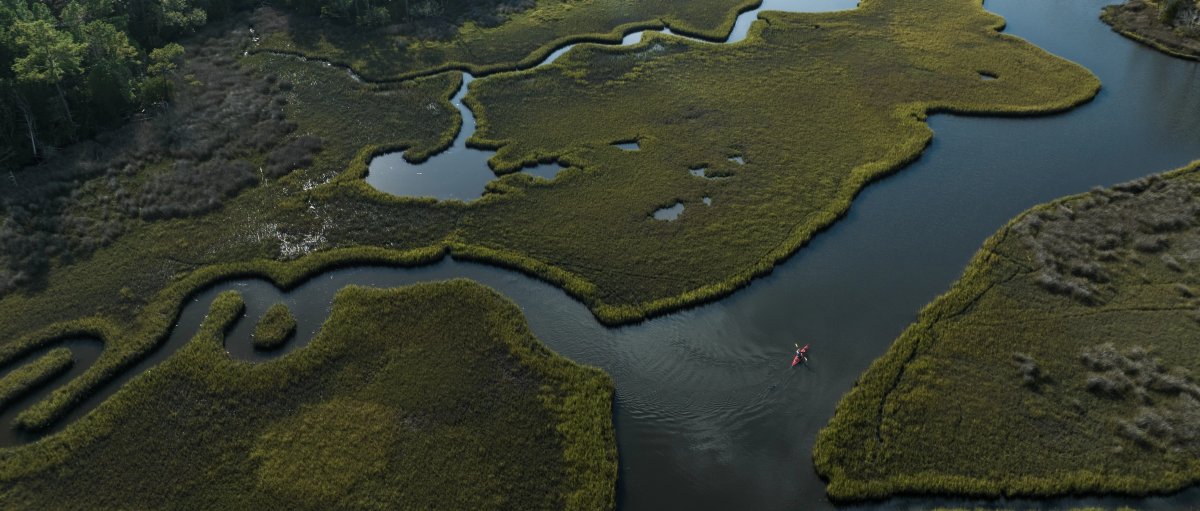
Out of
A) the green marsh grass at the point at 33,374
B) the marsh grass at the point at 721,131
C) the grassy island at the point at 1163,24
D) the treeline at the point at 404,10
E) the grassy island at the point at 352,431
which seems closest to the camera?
the grassy island at the point at 352,431

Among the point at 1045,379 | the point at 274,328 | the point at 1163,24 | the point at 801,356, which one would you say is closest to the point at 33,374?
the point at 274,328

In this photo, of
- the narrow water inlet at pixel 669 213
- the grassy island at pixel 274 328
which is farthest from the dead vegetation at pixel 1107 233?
the grassy island at pixel 274 328

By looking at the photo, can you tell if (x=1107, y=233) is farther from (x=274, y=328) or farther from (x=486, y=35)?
(x=486, y=35)

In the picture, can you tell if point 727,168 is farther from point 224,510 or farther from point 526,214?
point 224,510

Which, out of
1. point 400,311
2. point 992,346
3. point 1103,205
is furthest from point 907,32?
point 400,311

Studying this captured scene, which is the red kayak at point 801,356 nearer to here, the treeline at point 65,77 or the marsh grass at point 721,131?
the marsh grass at point 721,131

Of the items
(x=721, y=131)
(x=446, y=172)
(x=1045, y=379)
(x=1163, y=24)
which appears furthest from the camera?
(x=1163, y=24)

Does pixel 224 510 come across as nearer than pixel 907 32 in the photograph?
Yes
